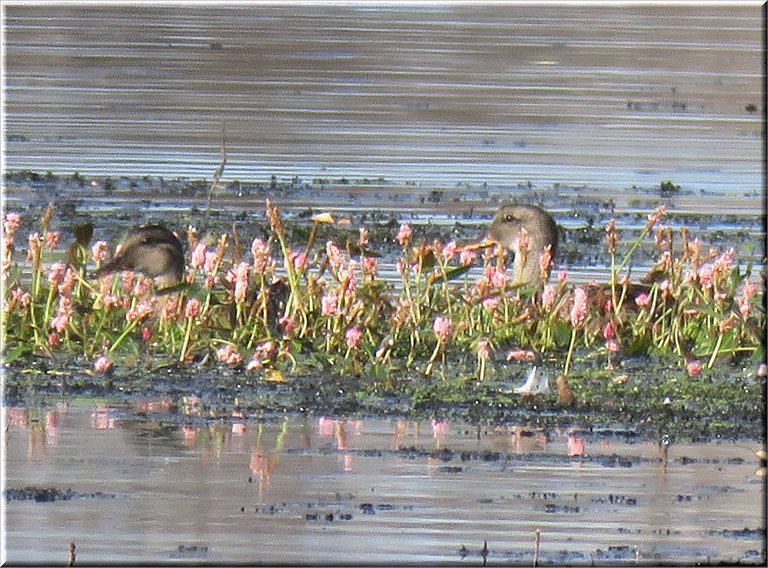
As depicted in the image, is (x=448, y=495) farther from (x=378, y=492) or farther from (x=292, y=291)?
(x=292, y=291)

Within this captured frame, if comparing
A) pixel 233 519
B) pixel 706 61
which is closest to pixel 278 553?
pixel 233 519

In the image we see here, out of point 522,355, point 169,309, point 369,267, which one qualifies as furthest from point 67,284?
point 522,355

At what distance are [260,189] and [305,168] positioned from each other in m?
0.54

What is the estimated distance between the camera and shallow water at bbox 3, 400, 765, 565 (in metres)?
5.56

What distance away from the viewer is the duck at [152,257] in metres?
8.23

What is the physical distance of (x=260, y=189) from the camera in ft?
35.7

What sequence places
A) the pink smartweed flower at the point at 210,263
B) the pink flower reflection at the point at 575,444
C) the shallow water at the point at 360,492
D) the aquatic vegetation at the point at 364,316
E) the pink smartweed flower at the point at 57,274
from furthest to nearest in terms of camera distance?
the pink smartweed flower at the point at 210,263 → the pink smartweed flower at the point at 57,274 → the aquatic vegetation at the point at 364,316 → the pink flower reflection at the point at 575,444 → the shallow water at the point at 360,492

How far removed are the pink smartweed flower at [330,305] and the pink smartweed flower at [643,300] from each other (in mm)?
1183

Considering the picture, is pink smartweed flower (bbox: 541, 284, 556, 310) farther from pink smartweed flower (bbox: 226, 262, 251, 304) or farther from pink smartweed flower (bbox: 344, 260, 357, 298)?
pink smartweed flower (bbox: 226, 262, 251, 304)

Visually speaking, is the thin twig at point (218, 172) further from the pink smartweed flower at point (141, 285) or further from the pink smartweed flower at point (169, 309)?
the pink smartweed flower at point (169, 309)

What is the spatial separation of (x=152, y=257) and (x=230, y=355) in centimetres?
112

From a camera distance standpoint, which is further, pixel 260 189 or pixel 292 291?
pixel 260 189

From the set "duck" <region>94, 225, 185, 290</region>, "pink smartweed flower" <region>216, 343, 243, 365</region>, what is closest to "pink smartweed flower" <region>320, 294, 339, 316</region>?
"pink smartweed flower" <region>216, 343, 243, 365</region>

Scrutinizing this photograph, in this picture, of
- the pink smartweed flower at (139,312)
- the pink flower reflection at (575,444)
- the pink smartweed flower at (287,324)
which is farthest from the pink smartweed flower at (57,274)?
the pink flower reflection at (575,444)
